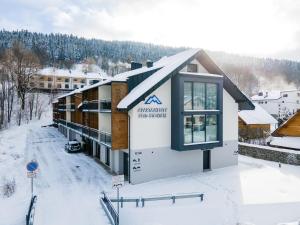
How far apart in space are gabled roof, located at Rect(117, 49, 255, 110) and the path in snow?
667cm

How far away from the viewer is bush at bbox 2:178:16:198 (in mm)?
17638

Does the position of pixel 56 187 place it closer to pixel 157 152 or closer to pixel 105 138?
pixel 105 138

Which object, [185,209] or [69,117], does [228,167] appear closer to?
[185,209]

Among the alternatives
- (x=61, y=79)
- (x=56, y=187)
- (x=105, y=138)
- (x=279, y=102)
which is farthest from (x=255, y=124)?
(x=61, y=79)

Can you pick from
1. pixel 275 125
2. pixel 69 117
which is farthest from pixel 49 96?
pixel 275 125

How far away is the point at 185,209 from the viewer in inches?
598

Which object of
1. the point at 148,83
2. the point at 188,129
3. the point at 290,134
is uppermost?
the point at 148,83

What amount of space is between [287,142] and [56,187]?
24675 millimetres

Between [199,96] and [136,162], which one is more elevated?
[199,96]

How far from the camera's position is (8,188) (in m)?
18.4

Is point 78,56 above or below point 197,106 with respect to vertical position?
above

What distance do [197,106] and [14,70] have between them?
2449 inches

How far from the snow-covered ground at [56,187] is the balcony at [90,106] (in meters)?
5.59

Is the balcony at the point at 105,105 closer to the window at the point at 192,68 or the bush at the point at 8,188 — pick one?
the window at the point at 192,68
